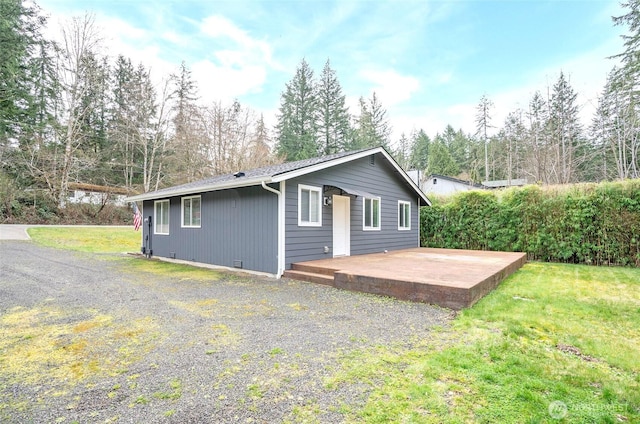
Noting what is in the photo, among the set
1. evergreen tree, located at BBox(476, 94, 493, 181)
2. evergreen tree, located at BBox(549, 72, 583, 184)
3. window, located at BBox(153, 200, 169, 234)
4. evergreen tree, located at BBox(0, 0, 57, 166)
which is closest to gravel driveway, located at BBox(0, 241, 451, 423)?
window, located at BBox(153, 200, 169, 234)

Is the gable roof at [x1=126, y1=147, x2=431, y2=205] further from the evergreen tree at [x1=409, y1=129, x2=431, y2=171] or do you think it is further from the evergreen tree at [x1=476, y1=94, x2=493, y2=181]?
the evergreen tree at [x1=409, y1=129, x2=431, y2=171]

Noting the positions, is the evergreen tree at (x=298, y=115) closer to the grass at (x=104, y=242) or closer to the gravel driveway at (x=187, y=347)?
the grass at (x=104, y=242)

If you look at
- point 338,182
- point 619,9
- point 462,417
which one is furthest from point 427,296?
point 619,9

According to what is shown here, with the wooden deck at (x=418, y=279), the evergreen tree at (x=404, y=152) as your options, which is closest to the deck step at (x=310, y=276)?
the wooden deck at (x=418, y=279)

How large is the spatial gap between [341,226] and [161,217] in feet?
20.8

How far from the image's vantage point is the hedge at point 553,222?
9102mm

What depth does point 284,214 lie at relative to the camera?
6.98 metres

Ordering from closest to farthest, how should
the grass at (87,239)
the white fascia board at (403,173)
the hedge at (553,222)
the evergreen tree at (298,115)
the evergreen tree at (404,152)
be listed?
the hedge at (553,222), the white fascia board at (403,173), the grass at (87,239), the evergreen tree at (298,115), the evergreen tree at (404,152)

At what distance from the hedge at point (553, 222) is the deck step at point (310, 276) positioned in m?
8.04

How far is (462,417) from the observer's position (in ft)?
6.54

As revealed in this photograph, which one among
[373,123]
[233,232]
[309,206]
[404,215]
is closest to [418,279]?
[309,206]

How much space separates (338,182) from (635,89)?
54.1 feet

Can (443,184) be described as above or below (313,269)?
above

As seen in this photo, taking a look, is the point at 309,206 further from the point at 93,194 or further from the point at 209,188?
the point at 93,194
